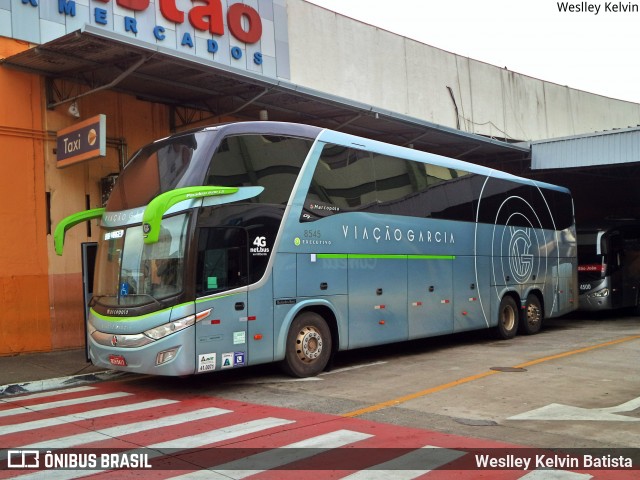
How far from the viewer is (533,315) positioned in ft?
57.3

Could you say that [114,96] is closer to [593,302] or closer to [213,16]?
[213,16]

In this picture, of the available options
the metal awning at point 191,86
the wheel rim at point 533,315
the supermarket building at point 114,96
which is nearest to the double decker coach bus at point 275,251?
the wheel rim at point 533,315

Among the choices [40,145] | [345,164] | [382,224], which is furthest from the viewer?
[40,145]

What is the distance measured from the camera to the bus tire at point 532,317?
1703 cm

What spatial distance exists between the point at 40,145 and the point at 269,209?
656cm

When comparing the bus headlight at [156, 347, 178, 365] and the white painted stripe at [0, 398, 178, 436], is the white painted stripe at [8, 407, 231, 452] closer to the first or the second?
the white painted stripe at [0, 398, 178, 436]

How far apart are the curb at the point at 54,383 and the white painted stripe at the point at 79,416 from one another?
2567 mm

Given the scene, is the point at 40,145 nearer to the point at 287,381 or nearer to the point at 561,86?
the point at 287,381

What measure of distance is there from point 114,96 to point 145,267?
23.9 ft

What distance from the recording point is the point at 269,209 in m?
10.3

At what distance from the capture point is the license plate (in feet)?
30.8

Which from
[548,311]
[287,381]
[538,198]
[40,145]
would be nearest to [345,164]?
[287,381]

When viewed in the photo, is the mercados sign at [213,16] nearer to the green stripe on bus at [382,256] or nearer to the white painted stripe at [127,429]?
the green stripe on bus at [382,256]

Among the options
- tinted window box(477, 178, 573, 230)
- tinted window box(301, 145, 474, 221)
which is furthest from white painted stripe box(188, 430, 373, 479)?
tinted window box(477, 178, 573, 230)
